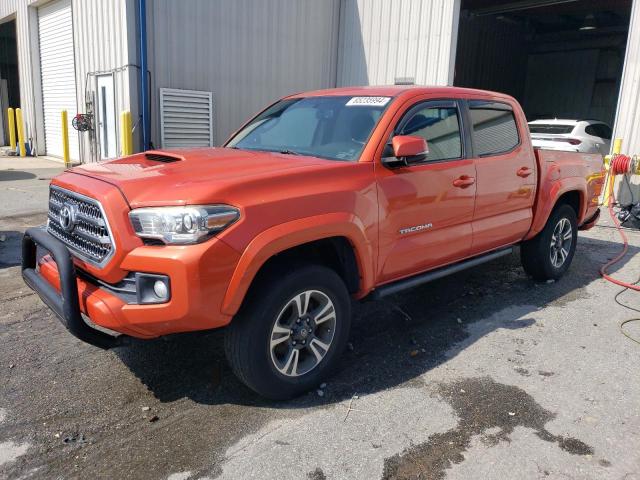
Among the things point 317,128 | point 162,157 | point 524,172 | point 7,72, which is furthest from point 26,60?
point 524,172

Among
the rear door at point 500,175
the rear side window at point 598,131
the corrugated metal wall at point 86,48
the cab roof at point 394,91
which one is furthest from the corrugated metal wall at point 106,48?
the rear side window at point 598,131

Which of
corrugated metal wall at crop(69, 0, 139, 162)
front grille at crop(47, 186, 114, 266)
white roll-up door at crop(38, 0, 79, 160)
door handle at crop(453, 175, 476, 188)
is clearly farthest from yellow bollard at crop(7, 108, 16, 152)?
door handle at crop(453, 175, 476, 188)

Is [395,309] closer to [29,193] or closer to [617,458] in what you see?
[617,458]

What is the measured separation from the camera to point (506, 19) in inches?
862

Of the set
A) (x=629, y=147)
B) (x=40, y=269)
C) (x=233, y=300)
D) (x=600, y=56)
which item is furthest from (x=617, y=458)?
(x=600, y=56)

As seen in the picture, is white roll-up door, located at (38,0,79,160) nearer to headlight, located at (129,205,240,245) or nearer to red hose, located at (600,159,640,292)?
red hose, located at (600,159,640,292)

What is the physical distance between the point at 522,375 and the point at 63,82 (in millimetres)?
15333

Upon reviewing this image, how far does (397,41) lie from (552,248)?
8.99 metres

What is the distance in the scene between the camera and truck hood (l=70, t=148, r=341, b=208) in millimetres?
2736

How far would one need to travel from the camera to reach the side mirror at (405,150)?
11.2 ft

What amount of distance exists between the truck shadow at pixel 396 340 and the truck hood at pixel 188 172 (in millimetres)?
780

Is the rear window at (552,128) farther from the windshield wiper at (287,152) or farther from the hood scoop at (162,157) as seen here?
the hood scoop at (162,157)

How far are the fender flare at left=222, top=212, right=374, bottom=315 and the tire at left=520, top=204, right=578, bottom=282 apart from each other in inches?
105

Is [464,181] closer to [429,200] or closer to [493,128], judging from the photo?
[429,200]
